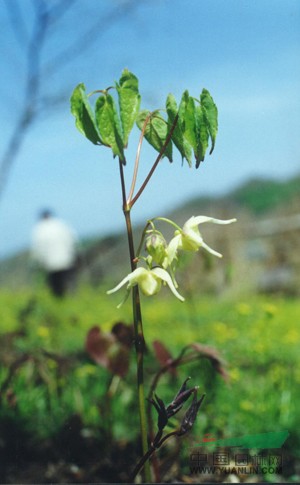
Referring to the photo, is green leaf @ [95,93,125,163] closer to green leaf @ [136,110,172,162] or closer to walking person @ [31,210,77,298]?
green leaf @ [136,110,172,162]

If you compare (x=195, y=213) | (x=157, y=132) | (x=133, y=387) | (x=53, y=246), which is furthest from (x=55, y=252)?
(x=157, y=132)

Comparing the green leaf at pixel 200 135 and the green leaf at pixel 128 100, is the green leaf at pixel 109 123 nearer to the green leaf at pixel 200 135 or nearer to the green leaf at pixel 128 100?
the green leaf at pixel 128 100

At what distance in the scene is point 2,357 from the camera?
2.15 meters

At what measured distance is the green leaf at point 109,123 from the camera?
1.09 m

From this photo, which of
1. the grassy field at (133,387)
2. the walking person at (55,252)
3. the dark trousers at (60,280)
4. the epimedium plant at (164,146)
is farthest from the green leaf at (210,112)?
the dark trousers at (60,280)

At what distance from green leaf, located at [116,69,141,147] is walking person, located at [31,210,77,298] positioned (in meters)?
4.32

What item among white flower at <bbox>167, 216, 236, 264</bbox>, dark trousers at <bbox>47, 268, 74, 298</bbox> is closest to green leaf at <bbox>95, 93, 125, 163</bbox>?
white flower at <bbox>167, 216, 236, 264</bbox>

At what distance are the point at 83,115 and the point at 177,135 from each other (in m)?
0.18

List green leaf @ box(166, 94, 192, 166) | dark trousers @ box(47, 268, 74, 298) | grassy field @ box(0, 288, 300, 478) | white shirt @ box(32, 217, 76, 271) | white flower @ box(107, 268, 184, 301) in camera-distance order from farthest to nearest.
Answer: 1. dark trousers @ box(47, 268, 74, 298)
2. white shirt @ box(32, 217, 76, 271)
3. grassy field @ box(0, 288, 300, 478)
4. green leaf @ box(166, 94, 192, 166)
5. white flower @ box(107, 268, 184, 301)

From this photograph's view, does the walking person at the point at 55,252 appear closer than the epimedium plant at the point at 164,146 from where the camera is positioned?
No

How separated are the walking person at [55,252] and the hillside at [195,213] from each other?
295mm

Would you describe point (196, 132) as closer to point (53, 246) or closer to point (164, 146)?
point (164, 146)

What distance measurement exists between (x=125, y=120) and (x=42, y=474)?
44.2 inches

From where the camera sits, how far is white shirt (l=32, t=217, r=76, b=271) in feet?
19.7
